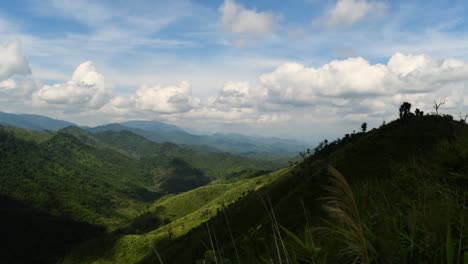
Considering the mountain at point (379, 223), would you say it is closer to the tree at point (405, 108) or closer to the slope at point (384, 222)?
the slope at point (384, 222)

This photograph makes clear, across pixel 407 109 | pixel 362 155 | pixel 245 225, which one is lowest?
pixel 245 225

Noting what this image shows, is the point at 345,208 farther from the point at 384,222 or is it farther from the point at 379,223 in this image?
the point at 379,223

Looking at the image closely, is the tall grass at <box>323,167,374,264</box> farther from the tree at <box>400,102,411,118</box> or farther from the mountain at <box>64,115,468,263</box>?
the tree at <box>400,102,411,118</box>

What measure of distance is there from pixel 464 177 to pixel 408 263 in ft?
24.6

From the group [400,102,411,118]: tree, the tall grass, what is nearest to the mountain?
the tall grass

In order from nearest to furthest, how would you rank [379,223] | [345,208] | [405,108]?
[345,208] → [379,223] → [405,108]

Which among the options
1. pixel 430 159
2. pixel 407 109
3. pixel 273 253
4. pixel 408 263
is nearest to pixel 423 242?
pixel 408 263

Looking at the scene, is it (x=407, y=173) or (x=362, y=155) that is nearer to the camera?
(x=407, y=173)

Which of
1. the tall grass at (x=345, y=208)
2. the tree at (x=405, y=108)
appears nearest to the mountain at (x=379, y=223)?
the tall grass at (x=345, y=208)

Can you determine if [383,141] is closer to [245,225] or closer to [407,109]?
[407,109]

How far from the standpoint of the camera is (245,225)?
363 ft

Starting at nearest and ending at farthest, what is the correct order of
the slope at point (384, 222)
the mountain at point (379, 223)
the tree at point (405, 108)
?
the mountain at point (379, 223), the slope at point (384, 222), the tree at point (405, 108)

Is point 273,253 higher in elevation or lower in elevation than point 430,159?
lower

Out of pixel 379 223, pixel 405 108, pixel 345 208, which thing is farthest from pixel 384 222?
pixel 405 108
